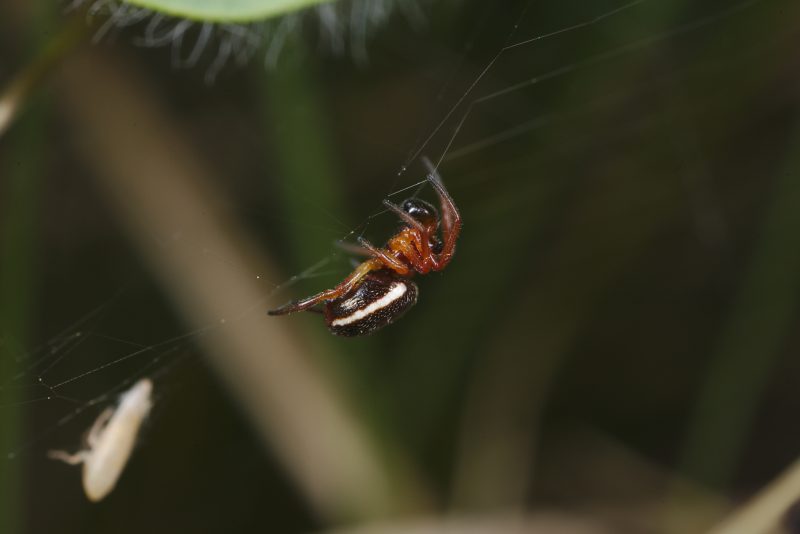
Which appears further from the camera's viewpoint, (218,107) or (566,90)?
(218,107)

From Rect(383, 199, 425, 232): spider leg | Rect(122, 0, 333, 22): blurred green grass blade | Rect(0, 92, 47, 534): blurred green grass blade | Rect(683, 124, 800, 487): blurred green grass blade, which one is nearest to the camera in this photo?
Rect(122, 0, 333, 22): blurred green grass blade

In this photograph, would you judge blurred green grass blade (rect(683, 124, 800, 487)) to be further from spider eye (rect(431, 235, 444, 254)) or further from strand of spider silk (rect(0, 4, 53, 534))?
strand of spider silk (rect(0, 4, 53, 534))

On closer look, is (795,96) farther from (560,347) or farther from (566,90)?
(560,347)

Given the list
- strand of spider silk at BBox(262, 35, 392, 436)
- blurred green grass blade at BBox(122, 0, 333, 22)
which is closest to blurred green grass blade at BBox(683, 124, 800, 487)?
strand of spider silk at BBox(262, 35, 392, 436)

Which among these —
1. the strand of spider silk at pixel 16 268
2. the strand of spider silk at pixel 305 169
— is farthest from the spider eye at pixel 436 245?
the strand of spider silk at pixel 16 268

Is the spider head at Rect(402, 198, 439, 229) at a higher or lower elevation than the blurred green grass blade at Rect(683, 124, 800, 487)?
higher

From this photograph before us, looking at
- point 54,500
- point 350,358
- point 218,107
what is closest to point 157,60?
point 218,107

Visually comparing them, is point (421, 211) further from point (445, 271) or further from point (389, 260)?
point (445, 271)
